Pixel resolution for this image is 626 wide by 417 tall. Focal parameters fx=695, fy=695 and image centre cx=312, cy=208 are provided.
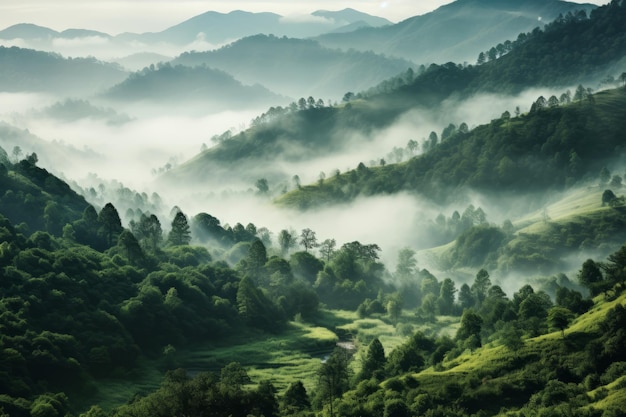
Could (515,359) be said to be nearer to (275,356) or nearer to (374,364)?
(374,364)

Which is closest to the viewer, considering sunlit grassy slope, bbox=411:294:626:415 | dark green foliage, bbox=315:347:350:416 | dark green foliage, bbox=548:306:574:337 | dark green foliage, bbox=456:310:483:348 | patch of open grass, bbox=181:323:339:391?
sunlit grassy slope, bbox=411:294:626:415

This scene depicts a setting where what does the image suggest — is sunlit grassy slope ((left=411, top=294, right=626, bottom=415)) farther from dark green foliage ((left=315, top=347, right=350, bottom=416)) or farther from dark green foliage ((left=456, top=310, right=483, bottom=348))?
dark green foliage ((left=456, top=310, right=483, bottom=348))

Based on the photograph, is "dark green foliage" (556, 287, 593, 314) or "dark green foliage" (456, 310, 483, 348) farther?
"dark green foliage" (456, 310, 483, 348)

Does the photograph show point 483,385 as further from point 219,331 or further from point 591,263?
point 219,331

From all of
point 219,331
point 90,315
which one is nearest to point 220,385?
point 90,315

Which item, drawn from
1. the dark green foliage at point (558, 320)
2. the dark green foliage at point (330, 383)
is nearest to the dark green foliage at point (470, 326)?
the dark green foliage at point (558, 320)

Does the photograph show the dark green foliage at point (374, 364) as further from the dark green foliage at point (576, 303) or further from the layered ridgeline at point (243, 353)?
the dark green foliage at point (576, 303)

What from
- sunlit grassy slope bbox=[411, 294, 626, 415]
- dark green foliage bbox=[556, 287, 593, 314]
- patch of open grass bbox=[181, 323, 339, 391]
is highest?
dark green foliage bbox=[556, 287, 593, 314]

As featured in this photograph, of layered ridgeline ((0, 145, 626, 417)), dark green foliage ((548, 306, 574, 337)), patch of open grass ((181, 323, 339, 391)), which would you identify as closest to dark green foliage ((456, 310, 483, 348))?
layered ridgeline ((0, 145, 626, 417))

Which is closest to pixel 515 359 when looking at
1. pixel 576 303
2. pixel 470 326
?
pixel 576 303

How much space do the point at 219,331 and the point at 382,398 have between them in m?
78.8

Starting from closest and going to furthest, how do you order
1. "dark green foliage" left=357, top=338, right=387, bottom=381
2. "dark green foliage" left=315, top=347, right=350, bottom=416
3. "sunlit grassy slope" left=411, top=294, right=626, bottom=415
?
1. "sunlit grassy slope" left=411, top=294, right=626, bottom=415
2. "dark green foliage" left=315, top=347, right=350, bottom=416
3. "dark green foliage" left=357, top=338, right=387, bottom=381

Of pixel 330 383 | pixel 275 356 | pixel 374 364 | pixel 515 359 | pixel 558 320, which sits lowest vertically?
pixel 275 356

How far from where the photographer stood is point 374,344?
154875mm
